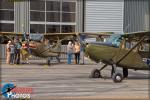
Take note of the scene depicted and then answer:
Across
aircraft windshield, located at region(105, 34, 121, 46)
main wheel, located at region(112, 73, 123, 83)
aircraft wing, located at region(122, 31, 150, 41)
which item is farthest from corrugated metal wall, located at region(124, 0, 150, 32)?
main wheel, located at region(112, 73, 123, 83)

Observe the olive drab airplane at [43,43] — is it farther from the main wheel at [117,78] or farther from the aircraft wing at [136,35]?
the main wheel at [117,78]

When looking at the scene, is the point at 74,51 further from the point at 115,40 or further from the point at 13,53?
the point at 115,40

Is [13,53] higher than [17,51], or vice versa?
[17,51]

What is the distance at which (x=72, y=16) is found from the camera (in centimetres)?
3897

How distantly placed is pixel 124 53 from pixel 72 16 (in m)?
21.1

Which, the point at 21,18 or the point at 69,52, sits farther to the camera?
the point at 21,18

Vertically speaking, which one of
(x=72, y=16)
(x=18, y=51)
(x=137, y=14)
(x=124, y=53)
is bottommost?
(x=18, y=51)

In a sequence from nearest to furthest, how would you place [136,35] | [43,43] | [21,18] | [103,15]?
[136,35] → [43,43] → [21,18] → [103,15]

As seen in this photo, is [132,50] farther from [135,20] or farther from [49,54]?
[135,20]

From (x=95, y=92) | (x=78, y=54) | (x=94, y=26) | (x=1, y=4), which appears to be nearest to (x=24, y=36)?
(x=78, y=54)

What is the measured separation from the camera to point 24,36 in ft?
→ 98.2

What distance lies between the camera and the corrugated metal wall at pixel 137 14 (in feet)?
133

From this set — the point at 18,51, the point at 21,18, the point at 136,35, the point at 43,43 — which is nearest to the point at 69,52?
the point at 43,43

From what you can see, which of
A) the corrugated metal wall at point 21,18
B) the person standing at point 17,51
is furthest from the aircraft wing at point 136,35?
the corrugated metal wall at point 21,18
